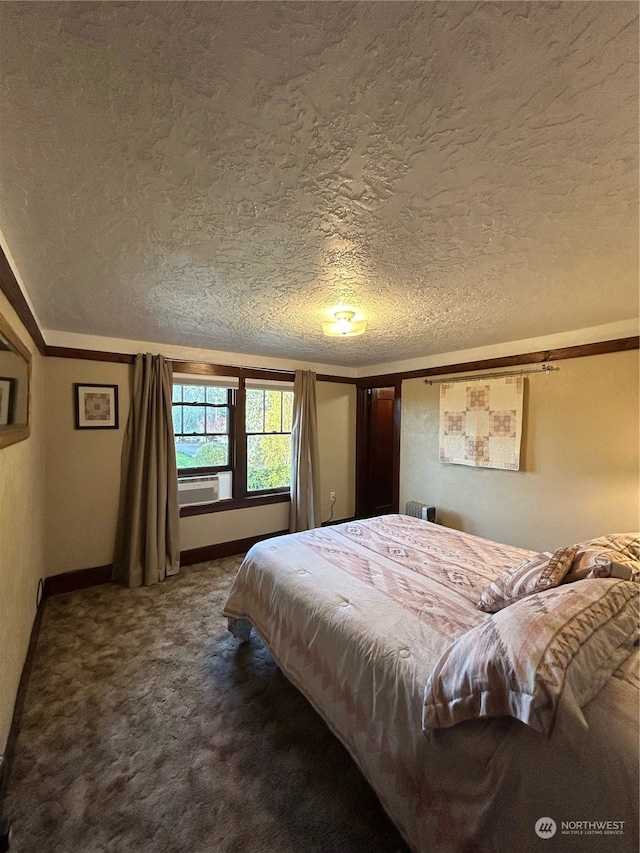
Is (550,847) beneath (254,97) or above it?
beneath

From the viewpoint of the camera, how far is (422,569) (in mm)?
1998

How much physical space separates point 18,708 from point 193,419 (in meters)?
2.59

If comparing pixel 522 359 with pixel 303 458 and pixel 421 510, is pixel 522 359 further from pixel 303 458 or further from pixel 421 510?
pixel 303 458

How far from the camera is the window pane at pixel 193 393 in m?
3.75

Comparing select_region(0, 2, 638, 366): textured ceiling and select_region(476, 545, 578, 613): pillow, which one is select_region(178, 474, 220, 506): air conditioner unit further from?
select_region(476, 545, 578, 613): pillow

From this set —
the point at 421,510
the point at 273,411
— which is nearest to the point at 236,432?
the point at 273,411

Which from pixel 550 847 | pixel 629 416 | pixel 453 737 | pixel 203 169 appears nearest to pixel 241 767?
pixel 453 737

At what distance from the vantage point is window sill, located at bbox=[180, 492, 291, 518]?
3724mm

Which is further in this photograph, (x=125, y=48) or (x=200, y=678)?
(x=200, y=678)

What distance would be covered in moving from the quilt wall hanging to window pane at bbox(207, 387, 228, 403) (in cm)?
254

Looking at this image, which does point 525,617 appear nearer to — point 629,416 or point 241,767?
point 241,767

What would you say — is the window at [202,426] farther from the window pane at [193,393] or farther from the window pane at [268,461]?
the window pane at [268,461]

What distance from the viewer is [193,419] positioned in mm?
3807

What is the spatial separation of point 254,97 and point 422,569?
2.17 metres
